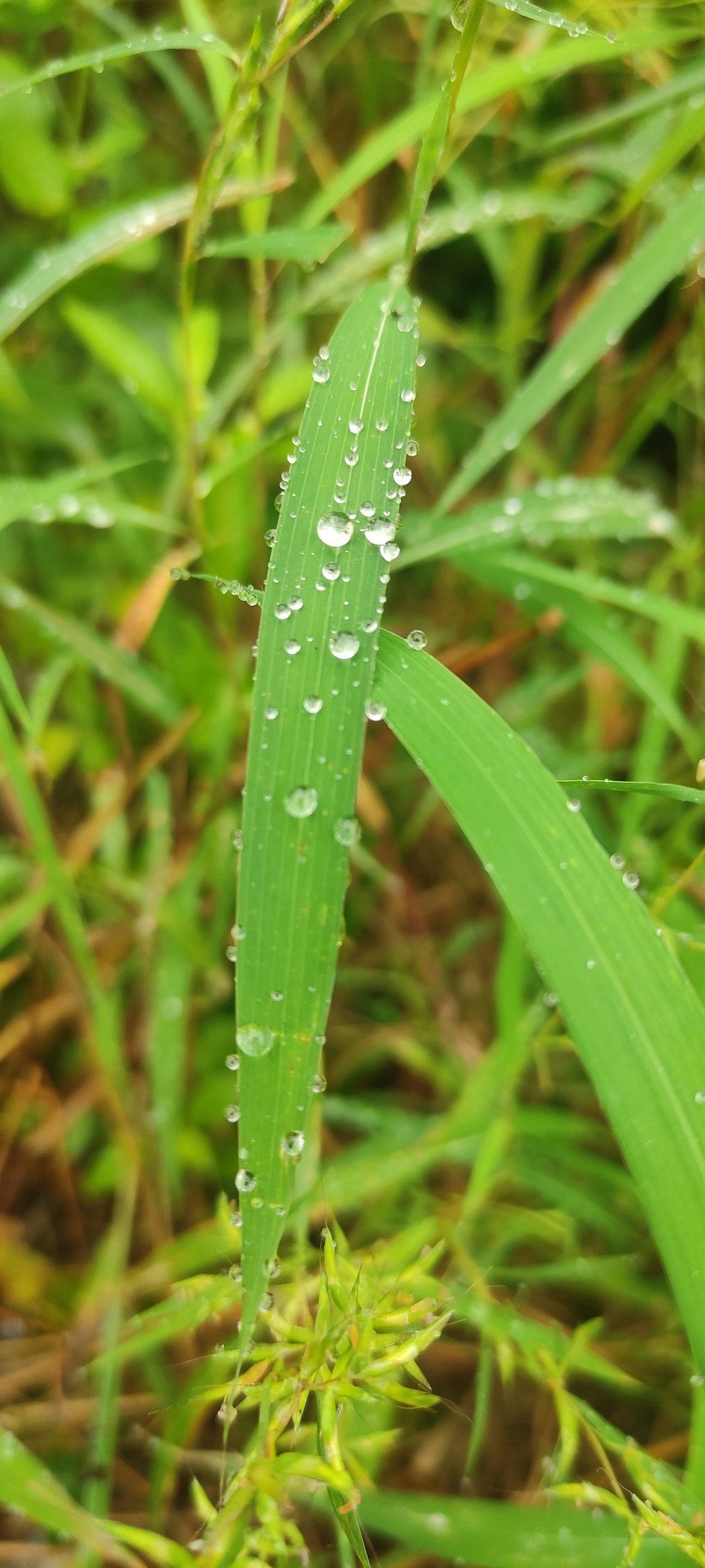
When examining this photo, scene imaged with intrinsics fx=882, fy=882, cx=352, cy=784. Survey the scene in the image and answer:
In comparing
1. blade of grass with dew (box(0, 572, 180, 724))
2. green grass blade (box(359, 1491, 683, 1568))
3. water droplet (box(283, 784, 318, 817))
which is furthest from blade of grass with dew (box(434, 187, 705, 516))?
green grass blade (box(359, 1491, 683, 1568))

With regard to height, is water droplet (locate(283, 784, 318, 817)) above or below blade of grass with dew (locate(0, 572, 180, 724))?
below

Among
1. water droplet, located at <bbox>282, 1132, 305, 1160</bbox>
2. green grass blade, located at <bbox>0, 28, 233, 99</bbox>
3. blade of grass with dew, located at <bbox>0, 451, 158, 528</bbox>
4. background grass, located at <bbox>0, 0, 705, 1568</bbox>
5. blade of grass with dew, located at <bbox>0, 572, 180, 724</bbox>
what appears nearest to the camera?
water droplet, located at <bbox>282, 1132, 305, 1160</bbox>

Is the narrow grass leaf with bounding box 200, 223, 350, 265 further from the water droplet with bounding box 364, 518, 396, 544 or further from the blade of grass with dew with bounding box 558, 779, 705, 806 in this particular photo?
the blade of grass with dew with bounding box 558, 779, 705, 806

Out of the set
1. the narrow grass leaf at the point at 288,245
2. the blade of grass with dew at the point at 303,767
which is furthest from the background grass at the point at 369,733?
the blade of grass with dew at the point at 303,767

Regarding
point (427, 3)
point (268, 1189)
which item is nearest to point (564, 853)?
point (268, 1189)

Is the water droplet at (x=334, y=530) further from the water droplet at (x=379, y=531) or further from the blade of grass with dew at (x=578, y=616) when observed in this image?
the blade of grass with dew at (x=578, y=616)

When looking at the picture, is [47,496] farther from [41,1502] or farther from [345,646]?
[41,1502]

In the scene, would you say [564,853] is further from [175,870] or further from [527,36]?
[527,36]
